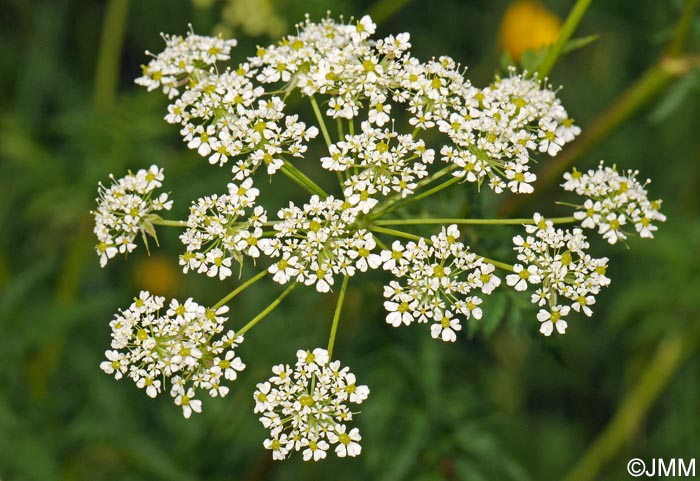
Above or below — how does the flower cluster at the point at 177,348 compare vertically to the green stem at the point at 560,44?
below

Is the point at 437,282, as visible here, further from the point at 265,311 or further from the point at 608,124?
the point at 608,124

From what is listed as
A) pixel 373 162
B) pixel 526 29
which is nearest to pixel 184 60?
pixel 373 162

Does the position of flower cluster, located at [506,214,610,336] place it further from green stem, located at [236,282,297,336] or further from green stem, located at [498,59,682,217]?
green stem, located at [498,59,682,217]

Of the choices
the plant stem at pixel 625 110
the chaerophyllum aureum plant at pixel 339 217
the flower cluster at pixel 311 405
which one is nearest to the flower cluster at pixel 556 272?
the chaerophyllum aureum plant at pixel 339 217

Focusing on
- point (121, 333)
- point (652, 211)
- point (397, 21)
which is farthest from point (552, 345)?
point (397, 21)

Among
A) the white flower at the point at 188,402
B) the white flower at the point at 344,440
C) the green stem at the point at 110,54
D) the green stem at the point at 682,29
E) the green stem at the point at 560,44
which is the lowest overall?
the white flower at the point at 344,440

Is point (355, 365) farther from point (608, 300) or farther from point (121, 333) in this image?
point (608, 300)

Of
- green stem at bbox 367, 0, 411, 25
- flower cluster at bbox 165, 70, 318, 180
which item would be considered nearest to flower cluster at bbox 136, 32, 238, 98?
flower cluster at bbox 165, 70, 318, 180

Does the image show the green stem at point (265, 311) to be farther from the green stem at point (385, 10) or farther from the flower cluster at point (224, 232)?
Answer: the green stem at point (385, 10)
